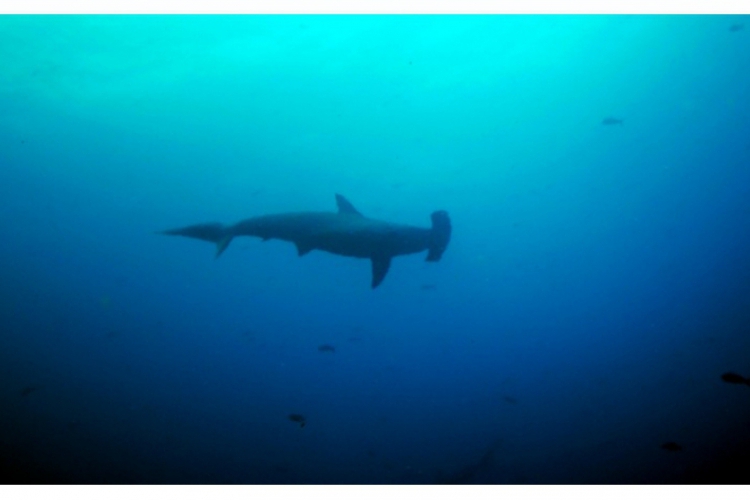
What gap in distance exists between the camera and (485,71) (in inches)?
946

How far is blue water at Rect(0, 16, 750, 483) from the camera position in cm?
1609

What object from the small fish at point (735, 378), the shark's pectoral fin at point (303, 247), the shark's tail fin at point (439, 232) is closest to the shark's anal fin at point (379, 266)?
the shark's tail fin at point (439, 232)

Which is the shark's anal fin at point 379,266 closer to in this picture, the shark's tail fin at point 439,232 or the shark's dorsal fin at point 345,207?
the shark's dorsal fin at point 345,207

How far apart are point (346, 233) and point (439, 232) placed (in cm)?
148

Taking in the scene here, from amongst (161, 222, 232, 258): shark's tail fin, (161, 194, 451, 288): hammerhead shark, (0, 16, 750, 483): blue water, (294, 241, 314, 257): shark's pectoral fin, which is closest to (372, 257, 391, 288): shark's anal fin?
(161, 194, 451, 288): hammerhead shark

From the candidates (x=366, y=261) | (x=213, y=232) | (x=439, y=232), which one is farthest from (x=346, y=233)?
(x=366, y=261)

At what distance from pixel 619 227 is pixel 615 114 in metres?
26.2

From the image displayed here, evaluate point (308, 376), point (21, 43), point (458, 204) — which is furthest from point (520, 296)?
point (21, 43)

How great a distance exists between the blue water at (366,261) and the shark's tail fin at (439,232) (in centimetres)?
924

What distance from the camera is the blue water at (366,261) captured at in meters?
→ 16.1

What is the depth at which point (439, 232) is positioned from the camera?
7371 millimetres

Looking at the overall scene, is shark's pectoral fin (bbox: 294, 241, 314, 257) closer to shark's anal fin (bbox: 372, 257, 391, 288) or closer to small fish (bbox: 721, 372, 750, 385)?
shark's anal fin (bbox: 372, 257, 391, 288)

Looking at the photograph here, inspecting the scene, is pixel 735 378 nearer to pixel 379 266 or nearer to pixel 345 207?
pixel 379 266

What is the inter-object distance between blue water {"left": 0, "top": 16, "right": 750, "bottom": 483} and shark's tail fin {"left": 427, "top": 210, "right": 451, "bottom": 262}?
9.24m
